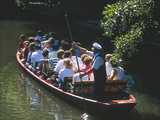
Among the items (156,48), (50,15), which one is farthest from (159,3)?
(50,15)

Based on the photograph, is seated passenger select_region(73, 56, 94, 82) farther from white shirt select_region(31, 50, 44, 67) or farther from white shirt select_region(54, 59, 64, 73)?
white shirt select_region(31, 50, 44, 67)

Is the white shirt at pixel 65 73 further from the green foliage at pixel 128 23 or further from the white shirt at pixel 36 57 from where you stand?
the white shirt at pixel 36 57

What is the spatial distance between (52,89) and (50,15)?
28778 mm

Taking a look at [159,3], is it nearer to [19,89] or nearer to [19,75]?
[19,89]

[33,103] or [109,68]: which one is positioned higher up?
[109,68]

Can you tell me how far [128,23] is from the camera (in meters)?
17.1

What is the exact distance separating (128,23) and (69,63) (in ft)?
8.14

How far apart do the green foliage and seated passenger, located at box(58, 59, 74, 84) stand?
1.66 metres

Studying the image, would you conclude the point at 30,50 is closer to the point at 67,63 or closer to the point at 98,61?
the point at 67,63

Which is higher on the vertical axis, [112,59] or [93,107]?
[112,59]

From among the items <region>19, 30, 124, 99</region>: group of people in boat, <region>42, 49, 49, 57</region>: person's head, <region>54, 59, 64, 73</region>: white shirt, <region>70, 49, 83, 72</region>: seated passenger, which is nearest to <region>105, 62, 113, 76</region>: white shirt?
<region>19, 30, 124, 99</region>: group of people in boat

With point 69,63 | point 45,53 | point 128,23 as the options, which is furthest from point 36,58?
point 128,23

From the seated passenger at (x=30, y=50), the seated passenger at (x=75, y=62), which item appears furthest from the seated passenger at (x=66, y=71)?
the seated passenger at (x=30, y=50)

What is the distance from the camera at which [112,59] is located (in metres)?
17.5
